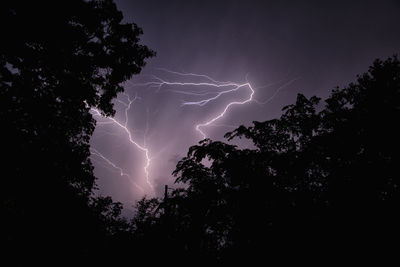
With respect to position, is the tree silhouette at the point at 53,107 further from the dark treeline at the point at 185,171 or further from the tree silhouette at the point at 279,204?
the tree silhouette at the point at 279,204

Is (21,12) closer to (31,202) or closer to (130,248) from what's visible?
(31,202)

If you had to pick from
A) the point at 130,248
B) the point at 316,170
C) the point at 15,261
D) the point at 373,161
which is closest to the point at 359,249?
the point at 316,170

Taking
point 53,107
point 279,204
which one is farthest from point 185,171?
point 53,107

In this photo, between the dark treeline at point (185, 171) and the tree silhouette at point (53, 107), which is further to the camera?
the tree silhouette at point (53, 107)

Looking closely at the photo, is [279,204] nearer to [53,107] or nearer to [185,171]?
[185,171]

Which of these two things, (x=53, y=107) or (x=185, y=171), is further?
(x=53, y=107)

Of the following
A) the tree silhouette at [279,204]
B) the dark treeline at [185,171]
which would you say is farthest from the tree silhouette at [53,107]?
the tree silhouette at [279,204]

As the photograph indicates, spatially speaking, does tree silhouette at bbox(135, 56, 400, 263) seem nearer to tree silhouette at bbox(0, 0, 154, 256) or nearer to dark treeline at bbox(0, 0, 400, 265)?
dark treeline at bbox(0, 0, 400, 265)
